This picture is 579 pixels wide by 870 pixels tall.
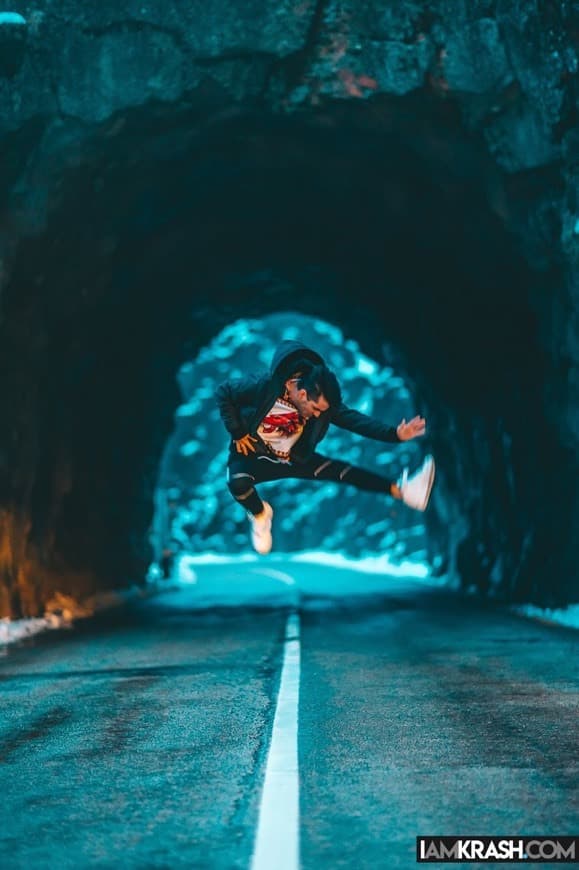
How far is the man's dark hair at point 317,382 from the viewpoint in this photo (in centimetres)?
791

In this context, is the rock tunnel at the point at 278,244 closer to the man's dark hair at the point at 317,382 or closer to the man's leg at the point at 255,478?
the man's leg at the point at 255,478

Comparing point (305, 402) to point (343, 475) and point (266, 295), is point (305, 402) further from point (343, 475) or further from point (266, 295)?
point (266, 295)

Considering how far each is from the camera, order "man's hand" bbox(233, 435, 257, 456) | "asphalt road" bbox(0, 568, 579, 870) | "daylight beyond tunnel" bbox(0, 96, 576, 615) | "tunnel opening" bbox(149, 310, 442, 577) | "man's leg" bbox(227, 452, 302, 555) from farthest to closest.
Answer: "tunnel opening" bbox(149, 310, 442, 577) → "daylight beyond tunnel" bbox(0, 96, 576, 615) → "man's leg" bbox(227, 452, 302, 555) → "man's hand" bbox(233, 435, 257, 456) → "asphalt road" bbox(0, 568, 579, 870)

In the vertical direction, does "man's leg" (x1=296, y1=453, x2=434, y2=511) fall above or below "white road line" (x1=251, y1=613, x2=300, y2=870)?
above

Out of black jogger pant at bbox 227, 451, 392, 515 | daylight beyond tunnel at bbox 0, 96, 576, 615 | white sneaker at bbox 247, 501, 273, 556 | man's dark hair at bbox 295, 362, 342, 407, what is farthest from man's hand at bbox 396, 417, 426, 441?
daylight beyond tunnel at bbox 0, 96, 576, 615

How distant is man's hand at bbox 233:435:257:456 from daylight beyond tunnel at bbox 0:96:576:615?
7037 millimetres

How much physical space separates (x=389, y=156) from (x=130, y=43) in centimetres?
428

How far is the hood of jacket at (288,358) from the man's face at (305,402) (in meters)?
0.09

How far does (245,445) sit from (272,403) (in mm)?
833

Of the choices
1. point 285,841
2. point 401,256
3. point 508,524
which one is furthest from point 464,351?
point 285,841

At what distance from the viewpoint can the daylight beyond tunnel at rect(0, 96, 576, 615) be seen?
1561cm

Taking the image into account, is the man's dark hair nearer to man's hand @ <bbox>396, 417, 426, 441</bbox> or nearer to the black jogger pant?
man's hand @ <bbox>396, 417, 426, 441</bbox>

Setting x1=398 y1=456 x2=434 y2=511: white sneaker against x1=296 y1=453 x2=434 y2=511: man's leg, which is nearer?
x1=296 y1=453 x2=434 y2=511: man's leg

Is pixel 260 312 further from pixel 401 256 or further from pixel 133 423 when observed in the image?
pixel 401 256
